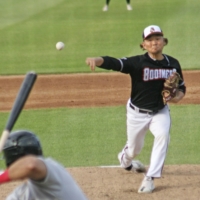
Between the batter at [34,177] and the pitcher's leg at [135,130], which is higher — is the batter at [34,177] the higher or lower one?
the higher one

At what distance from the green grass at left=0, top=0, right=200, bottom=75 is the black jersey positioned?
690cm

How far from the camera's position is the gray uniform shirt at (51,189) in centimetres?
363

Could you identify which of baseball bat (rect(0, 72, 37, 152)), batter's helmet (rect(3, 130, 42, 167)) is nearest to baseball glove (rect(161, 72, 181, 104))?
baseball bat (rect(0, 72, 37, 152))

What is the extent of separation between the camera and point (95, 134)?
9547 mm

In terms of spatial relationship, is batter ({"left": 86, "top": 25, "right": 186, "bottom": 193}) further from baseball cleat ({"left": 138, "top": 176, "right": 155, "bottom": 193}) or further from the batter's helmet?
the batter's helmet

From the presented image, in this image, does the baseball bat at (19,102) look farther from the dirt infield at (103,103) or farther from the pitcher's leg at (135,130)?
the pitcher's leg at (135,130)

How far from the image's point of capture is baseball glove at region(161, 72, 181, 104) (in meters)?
7.00

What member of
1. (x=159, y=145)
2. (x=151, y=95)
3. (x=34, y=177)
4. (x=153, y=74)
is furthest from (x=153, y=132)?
(x=34, y=177)

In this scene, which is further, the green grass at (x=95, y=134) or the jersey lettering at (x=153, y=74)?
the green grass at (x=95, y=134)

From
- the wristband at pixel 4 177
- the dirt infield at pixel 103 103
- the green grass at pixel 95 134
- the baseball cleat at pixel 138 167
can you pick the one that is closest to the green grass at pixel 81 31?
the dirt infield at pixel 103 103

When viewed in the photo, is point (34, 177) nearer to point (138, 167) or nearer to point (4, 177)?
point (4, 177)

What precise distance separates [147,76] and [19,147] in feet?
11.6

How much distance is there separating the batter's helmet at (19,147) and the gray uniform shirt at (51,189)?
0.10 meters

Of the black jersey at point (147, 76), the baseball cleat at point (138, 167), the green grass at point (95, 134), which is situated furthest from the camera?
the green grass at point (95, 134)
